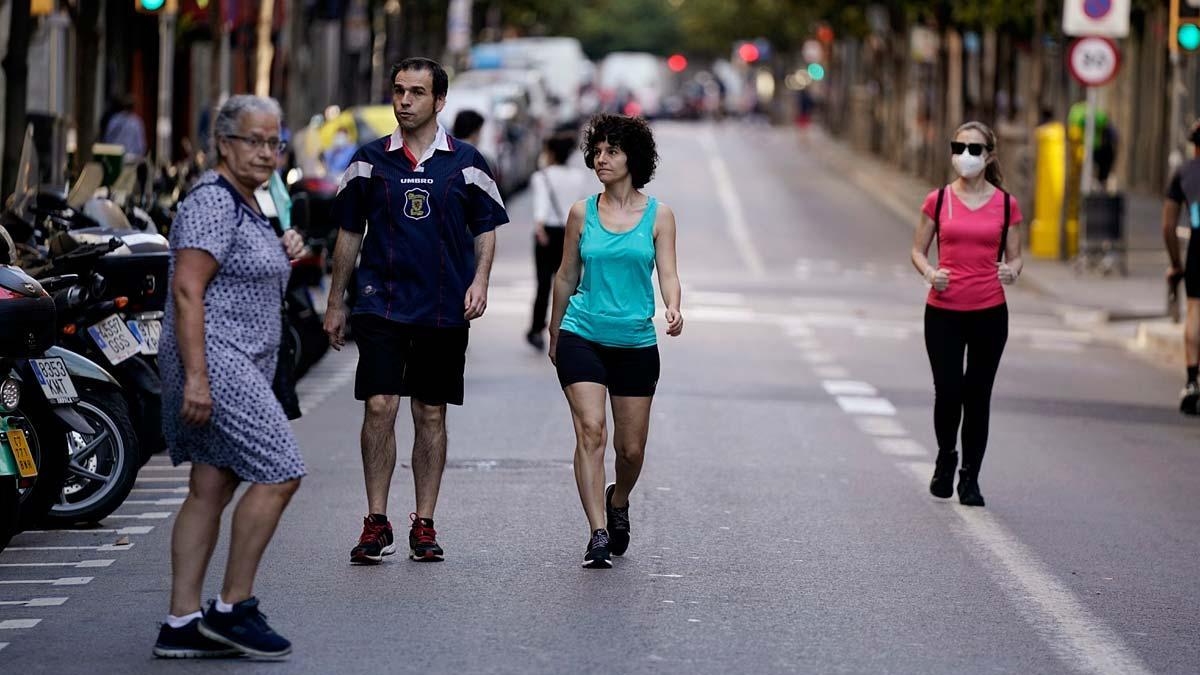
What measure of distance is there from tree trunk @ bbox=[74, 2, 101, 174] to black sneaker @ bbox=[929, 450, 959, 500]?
52.6 feet

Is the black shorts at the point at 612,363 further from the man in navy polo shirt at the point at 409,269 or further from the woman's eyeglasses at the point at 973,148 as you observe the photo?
the woman's eyeglasses at the point at 973,148

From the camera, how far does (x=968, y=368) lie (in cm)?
1112


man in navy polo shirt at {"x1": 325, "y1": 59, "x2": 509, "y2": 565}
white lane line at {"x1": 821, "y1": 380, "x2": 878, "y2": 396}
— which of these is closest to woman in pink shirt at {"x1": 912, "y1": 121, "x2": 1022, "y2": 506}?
man in navy polo shirt at {"x1": 325, "y1": 59, "x2": 509, "y2": 565}

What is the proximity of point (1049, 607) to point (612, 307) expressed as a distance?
6.41 ft

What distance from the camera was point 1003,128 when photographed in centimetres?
3488

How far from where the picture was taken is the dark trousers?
58.0 feet

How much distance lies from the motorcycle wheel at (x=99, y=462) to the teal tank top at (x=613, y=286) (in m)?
2.11

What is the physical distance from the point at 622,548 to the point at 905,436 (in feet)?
15.2

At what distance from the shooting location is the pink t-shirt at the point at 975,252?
10.9 metres

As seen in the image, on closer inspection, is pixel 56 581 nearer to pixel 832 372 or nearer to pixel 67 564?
pixel 67 564

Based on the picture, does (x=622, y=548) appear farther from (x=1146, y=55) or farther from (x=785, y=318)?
(x=1146, y=55)

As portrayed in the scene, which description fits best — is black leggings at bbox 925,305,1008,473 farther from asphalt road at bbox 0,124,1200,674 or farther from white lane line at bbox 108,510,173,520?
white lane line at bbox 108,510,173,520

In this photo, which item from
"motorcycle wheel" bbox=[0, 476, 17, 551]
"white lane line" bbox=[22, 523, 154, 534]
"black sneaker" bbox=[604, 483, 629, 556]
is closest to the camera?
"motorcycle wheel" bbox=[0, 476, 17, 551]

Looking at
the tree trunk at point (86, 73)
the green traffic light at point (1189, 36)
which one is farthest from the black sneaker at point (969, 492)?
the tree trunk at point (86, 73)
